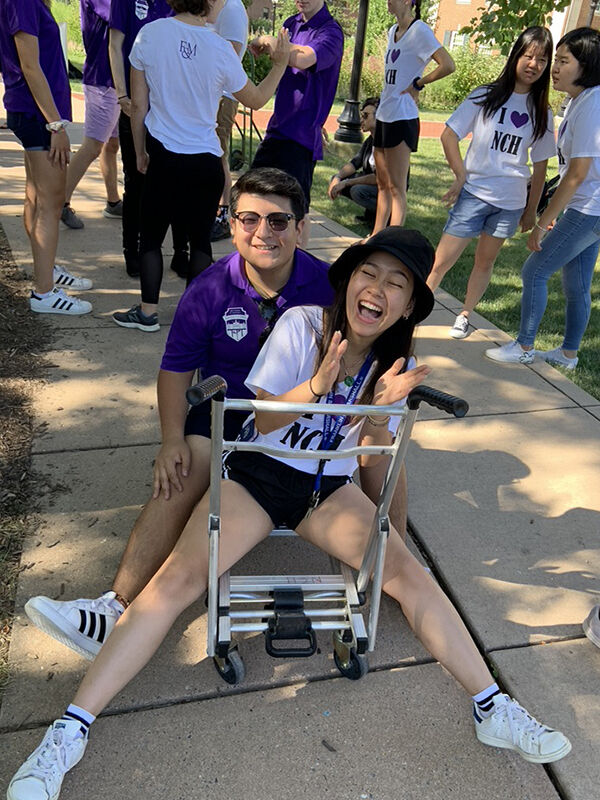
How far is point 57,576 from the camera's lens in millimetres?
2504

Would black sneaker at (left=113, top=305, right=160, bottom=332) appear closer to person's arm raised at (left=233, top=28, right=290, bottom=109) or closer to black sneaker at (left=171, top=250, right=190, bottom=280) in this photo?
black sneaker at (left=171, top=250, right=190, bottom=280)

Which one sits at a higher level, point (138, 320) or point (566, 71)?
point (566, 71)

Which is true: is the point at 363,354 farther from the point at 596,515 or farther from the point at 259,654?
the point at 596,515

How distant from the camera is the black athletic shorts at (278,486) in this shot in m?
2.24

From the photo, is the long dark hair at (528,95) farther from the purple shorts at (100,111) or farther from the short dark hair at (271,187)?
the purple shorts at (100,111)

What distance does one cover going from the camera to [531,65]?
404cm

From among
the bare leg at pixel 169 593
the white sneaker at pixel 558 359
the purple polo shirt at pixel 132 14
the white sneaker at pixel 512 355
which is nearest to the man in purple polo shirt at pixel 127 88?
the purple polo shirt at pixel 132 14

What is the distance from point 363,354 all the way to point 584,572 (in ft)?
4.54

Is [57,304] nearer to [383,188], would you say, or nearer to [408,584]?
[383,188]

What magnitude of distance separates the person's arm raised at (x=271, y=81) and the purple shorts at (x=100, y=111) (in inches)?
72.7

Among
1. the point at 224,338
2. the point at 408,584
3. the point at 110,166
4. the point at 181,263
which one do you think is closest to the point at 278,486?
the point at 408,584

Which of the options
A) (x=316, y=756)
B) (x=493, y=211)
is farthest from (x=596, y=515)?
(x=493, y=211)

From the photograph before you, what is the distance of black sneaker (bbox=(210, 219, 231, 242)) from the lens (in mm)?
6160

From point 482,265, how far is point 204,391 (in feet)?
12.0
